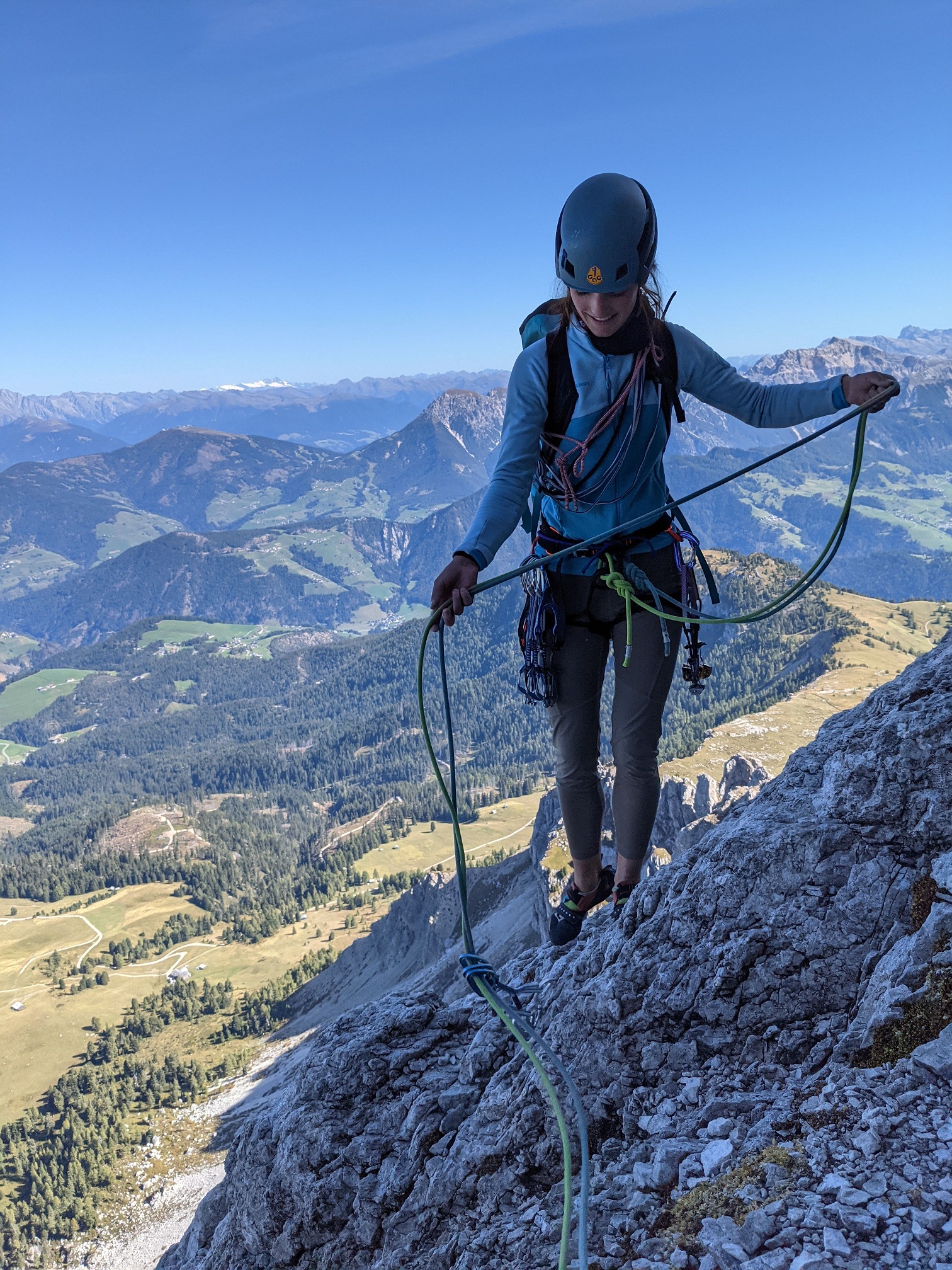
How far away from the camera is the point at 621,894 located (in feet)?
24.8

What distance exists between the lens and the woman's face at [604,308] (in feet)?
17.3

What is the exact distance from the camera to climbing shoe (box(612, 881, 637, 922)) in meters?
7.47

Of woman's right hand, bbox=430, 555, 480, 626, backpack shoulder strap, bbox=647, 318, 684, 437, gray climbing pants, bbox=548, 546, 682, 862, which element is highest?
backpack shoulder strap, bbox=647, 318, 684, 437

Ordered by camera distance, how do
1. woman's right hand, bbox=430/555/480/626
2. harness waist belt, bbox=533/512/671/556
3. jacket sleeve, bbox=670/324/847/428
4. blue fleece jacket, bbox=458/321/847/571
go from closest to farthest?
woman's right hand, bbox=430/555/480/626 → blue fleece jacket, bbox=458/321/847/571 → jacket sleeve, bbox=670/324/847/428 → harness waist belt, bbox=533/512/671/556

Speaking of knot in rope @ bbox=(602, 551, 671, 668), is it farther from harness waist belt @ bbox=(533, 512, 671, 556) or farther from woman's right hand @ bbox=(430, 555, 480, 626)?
woman's right hand @ bbox=(430, 555, 480, 626)

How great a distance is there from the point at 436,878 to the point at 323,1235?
112 meters

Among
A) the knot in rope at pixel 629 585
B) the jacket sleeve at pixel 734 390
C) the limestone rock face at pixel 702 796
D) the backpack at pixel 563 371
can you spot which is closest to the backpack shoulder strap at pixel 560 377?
the backpack at pixel 563 371

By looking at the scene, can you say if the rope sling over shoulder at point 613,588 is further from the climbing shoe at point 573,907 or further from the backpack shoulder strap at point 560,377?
the backpack shoulder strap at point 560,377

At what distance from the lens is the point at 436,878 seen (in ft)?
378

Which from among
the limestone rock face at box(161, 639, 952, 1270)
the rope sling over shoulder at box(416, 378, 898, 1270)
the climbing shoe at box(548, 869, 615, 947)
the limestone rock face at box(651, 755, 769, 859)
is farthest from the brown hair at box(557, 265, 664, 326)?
the limestone rock face at box(651, 755, 769, 859)

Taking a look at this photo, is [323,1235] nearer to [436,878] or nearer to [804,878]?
[804,878]

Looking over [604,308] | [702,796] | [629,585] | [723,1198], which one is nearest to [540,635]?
[629,585]

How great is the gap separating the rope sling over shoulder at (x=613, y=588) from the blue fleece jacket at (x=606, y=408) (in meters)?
0.23

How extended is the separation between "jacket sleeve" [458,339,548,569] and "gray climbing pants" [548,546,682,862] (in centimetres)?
109
